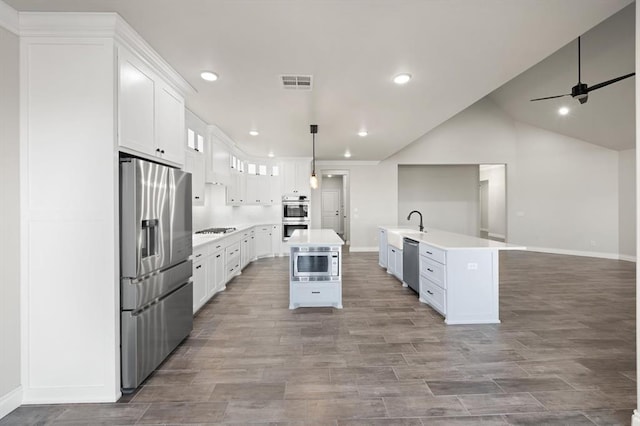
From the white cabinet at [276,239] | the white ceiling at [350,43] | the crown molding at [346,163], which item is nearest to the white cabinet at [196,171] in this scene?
the white ceiling at [350,43]

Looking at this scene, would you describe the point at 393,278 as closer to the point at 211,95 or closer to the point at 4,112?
the point at 211,95

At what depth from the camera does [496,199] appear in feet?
37.8

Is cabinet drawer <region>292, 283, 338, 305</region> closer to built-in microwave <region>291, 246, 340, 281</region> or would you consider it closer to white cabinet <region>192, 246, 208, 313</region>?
built-in microwave <region>291, 246, 340, 281</region>

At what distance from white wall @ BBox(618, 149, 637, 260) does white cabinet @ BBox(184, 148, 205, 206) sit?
927 centimetres

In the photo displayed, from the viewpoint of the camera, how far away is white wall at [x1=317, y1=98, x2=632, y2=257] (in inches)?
303

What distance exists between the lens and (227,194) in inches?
248

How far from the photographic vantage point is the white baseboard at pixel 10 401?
74.3 inches

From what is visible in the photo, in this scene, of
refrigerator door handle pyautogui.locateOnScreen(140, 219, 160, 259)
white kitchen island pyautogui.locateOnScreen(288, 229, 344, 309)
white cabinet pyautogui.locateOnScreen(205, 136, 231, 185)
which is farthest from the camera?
white cabinet pyautogui.locateOnScreen(205, 136, 231, 185)

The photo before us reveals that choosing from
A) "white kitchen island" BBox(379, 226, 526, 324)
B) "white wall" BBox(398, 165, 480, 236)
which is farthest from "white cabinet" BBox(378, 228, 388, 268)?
"white wall" BBox(398, 165, 480, 236)

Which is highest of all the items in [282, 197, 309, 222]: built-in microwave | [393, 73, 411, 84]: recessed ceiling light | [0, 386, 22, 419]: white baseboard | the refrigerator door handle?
[393, 73, 411, 84]: recessed ceiling light

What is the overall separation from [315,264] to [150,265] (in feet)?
6.86

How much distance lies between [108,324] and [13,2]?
2154 millimetres

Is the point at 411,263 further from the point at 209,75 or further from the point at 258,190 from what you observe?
the point at 258,190

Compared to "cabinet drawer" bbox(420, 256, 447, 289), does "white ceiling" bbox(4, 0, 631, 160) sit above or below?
above
